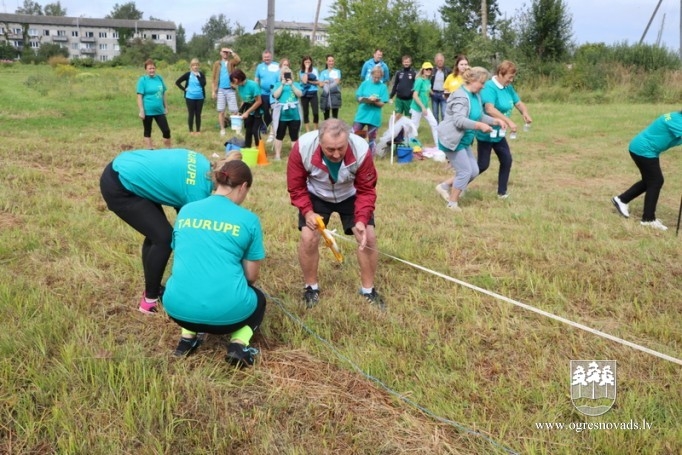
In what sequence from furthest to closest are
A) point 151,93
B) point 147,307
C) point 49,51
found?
point 49,51, point 151,93, point 147,307

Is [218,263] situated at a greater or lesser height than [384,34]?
lesser

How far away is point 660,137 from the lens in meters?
5.94

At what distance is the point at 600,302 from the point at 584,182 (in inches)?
208

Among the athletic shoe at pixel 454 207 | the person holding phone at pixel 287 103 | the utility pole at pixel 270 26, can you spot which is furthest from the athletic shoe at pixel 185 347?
the utility pole at pixel 270 26

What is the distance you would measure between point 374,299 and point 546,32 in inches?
1014

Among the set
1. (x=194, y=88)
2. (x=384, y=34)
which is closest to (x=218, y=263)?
(x=194, y=88)

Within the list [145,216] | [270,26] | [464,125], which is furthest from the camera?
[270,26]

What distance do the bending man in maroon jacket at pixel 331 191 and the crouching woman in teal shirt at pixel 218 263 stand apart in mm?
756

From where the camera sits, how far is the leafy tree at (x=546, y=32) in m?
25.2

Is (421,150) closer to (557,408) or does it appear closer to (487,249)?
(487,249)

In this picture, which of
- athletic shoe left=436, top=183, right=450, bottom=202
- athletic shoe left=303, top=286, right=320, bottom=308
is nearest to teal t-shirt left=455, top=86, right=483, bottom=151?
athletic shoe left=436, top=183, right=450, bottom=202

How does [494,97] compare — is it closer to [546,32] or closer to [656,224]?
[656,224]

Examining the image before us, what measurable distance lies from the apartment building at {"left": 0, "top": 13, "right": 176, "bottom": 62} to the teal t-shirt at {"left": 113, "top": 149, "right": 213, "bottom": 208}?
10353 cm

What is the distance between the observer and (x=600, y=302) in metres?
3.96
